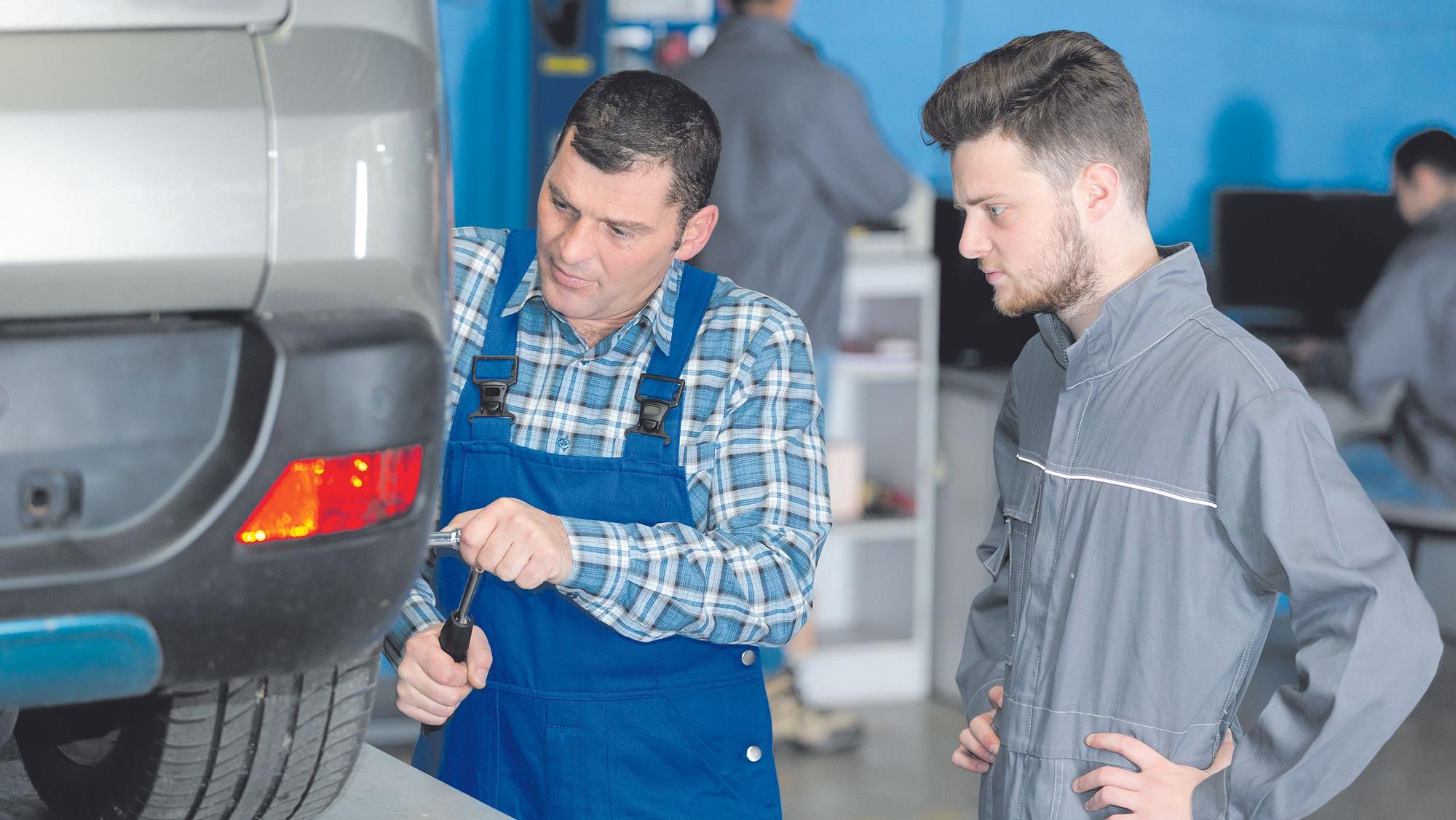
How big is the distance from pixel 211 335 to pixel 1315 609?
101 cm

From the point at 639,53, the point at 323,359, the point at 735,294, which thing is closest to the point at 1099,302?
the point at 735,294

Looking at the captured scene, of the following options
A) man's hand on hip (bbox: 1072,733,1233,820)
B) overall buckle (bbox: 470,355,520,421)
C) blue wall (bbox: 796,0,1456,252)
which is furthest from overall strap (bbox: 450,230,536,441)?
blue wall (bbox: 796,0,1456,252)

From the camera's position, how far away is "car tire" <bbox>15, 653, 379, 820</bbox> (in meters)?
1.58

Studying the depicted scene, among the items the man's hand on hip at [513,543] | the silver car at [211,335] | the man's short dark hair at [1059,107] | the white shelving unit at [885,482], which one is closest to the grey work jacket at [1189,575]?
the man's short dark hair at [1059,107]

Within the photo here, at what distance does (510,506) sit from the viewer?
63.4 inches

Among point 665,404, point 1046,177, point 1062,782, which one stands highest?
point 1046,177

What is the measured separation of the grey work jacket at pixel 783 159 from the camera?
4156 millimetres

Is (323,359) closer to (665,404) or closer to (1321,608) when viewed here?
(665,404)

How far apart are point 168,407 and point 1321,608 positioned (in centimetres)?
102

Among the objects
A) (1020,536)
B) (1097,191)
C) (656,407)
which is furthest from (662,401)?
(1097,191)

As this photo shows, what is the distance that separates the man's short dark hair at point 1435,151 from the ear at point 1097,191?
158 inches

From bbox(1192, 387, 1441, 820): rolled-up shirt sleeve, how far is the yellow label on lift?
346 centimetres

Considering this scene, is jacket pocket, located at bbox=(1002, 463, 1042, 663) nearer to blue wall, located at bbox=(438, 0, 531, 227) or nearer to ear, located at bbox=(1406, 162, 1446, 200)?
blue wall, located at bbox=(438, 0, 531, 227)

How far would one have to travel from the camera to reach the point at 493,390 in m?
1.81
